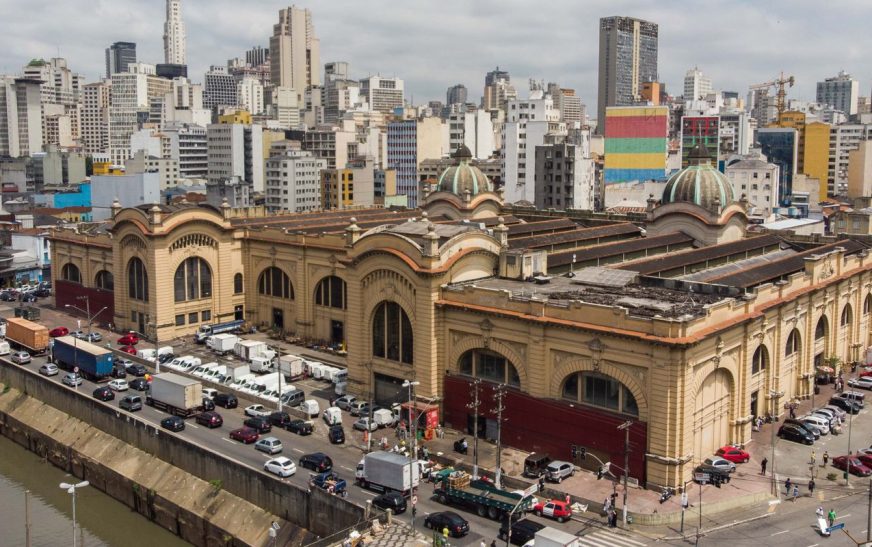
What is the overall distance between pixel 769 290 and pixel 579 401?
1795 cm

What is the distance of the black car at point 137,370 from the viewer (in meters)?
81.2

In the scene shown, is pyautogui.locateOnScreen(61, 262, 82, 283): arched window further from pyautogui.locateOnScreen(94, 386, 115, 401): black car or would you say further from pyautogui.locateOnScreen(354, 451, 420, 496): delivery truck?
pyautogui.locateOnScreen(354, 451, 420, 496): delivery truck

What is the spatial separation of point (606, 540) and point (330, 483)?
54.1 ft

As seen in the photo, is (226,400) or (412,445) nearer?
(412,445)

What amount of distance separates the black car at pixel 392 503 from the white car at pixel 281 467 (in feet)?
23.8

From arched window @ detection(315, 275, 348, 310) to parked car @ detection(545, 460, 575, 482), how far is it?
115ft

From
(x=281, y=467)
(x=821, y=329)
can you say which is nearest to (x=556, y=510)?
(x=281, y=467)

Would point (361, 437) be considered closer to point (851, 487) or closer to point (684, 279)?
point (684, 279)

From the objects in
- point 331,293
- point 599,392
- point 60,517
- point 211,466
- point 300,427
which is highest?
point 331,293

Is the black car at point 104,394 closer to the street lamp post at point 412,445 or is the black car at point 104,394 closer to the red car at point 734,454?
the street lamp post at point 412,445

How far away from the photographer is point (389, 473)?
2136 inches

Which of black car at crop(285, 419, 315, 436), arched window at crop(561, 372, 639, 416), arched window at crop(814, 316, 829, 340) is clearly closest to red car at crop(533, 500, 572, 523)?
arched window at crop(561, 372, 639, 416)

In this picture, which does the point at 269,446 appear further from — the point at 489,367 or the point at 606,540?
the point at 606,540

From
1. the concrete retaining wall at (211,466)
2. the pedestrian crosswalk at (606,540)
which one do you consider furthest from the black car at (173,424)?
the pedestrian crosswalk at (606,540)
